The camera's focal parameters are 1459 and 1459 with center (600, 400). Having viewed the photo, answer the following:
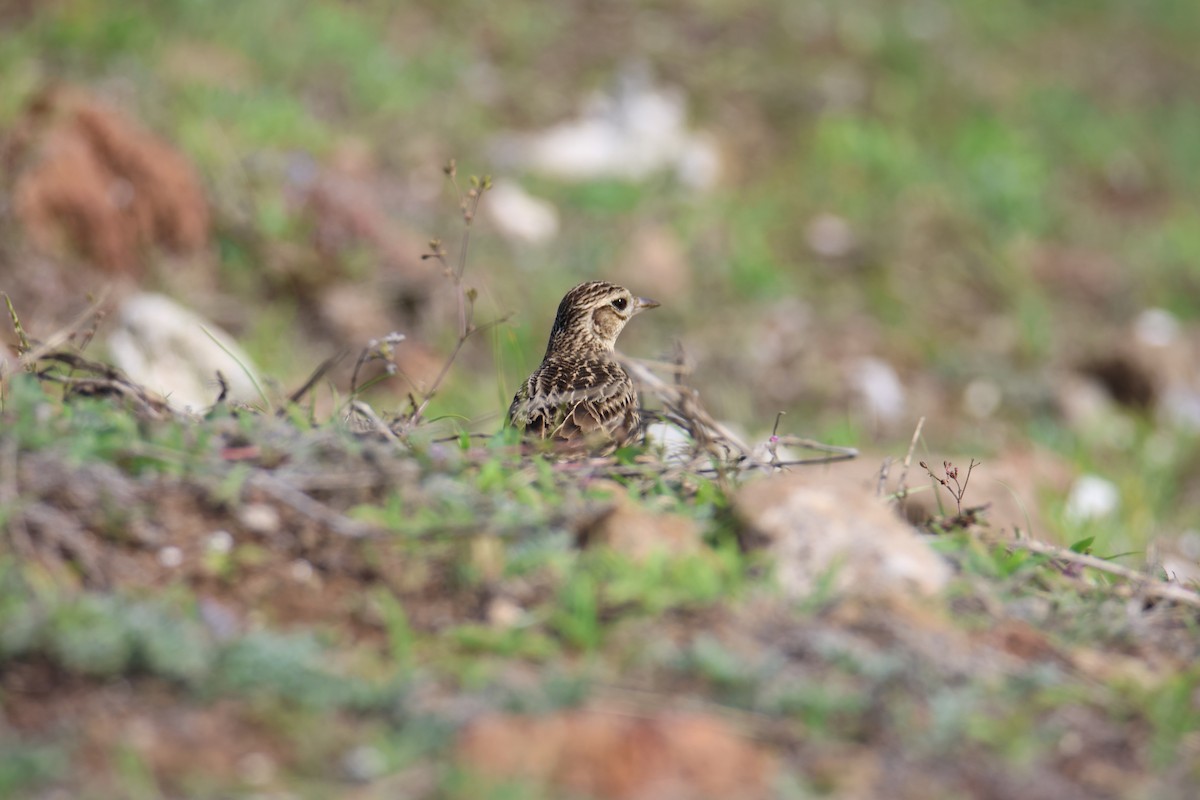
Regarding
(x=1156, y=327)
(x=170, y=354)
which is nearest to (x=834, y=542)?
(x=170, y=354)

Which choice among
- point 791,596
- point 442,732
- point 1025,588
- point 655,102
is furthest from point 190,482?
point 655,102

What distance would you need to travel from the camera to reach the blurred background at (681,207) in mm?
9078

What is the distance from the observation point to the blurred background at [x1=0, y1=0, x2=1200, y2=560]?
9.08 metres

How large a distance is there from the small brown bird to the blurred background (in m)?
1.12

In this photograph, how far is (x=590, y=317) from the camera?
20.5ft

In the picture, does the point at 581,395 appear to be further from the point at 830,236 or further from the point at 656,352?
the point at 830,236

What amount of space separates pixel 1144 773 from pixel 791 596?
0.89 meters

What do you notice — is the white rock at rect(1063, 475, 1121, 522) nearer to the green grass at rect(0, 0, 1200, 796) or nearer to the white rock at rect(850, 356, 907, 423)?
the green grass at rect(0, 0, 1200, 796)

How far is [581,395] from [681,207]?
21.3 feet

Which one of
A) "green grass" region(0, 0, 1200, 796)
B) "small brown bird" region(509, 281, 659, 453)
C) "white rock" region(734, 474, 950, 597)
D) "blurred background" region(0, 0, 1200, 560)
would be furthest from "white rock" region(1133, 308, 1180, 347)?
"white rock" region(734, 474, 950, 597)

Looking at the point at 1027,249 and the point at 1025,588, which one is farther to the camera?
the point at 1027,249

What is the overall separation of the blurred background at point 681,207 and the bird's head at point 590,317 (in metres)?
1.03

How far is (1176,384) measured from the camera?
10305 millimetres

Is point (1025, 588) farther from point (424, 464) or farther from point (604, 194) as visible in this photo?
point (604, 194)
